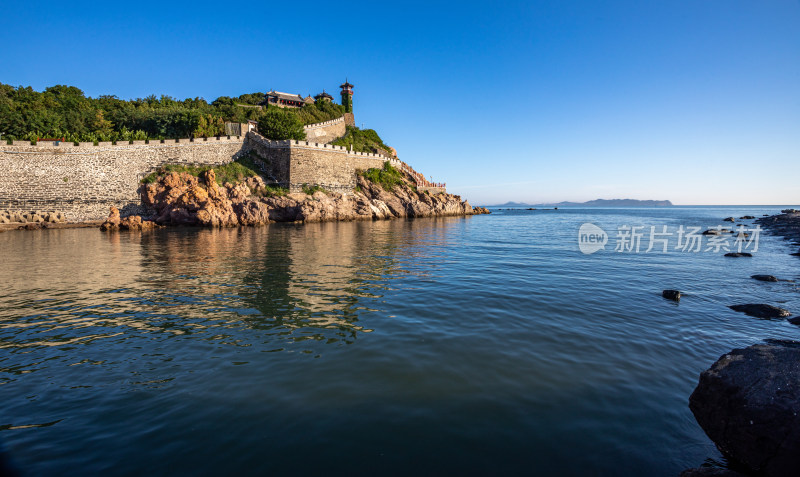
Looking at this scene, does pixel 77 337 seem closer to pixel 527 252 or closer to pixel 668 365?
pixel 668 365

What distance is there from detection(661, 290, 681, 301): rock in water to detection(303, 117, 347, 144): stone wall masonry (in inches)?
2380

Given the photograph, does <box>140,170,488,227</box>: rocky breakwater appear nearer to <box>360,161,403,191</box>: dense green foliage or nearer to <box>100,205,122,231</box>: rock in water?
<box>360,161,403,191</box>: dense green foliage

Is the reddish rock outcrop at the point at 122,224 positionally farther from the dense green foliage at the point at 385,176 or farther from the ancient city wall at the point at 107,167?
the dense green foliage at the point at 385,176

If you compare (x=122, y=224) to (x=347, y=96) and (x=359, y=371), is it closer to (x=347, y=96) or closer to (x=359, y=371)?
(x=359, y=371)

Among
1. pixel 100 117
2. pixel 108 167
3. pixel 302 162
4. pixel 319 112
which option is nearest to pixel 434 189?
pixel 319 112

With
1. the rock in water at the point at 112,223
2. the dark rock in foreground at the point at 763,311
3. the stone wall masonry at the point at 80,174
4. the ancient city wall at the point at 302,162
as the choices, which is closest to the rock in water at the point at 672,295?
the dark rock in foreground at the point at 763,311

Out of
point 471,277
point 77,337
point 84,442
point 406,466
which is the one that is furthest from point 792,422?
point 77,337

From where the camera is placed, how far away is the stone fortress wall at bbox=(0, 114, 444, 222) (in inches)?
1446

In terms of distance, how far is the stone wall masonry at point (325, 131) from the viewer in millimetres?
63781

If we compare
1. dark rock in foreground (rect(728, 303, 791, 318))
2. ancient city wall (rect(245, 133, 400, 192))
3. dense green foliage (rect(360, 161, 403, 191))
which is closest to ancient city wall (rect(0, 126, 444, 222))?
ancient city wall (rect(245, 133, 400, 192))

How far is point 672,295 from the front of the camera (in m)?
11.7

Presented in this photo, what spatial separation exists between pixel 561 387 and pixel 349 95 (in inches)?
3418

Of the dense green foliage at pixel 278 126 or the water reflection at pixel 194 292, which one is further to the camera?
the dense green foliage at pixel 278 126

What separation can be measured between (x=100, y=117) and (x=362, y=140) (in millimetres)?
42994
